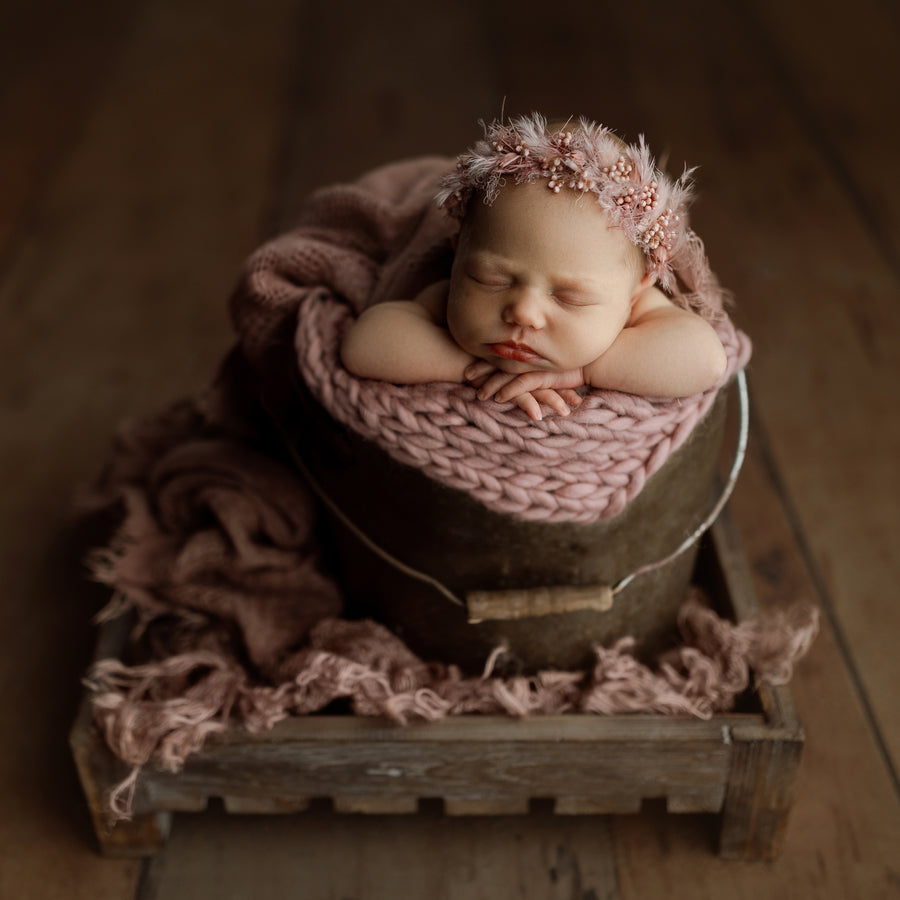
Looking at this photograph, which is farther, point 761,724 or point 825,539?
point 825,539

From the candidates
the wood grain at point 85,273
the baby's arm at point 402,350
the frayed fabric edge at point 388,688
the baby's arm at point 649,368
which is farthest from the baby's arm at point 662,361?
the wood grain at point 85,273

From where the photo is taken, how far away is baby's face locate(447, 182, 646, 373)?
827 mm

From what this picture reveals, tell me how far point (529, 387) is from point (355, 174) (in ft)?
4.52

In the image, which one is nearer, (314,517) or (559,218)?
(559,218)

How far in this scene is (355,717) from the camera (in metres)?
1.00

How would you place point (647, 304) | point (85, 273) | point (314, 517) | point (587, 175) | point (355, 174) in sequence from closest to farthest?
point (587, 175)
point (647, 304)
point (314, 517)
point (85, 273)
point (355, 174)

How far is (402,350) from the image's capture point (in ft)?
2.95

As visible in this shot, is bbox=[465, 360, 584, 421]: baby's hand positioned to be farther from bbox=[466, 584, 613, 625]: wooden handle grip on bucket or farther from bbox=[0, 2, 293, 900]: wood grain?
bbox=[0, 2, 293, 900]: wood grain

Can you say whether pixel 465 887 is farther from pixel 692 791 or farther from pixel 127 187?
pixel 127 187

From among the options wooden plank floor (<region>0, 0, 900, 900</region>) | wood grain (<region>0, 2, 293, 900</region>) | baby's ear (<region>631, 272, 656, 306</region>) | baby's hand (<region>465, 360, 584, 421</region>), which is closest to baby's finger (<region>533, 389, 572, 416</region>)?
baby's hand (<region>465, 360, 584, 421</region>)

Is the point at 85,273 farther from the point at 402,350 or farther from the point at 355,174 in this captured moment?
the point at 402,350

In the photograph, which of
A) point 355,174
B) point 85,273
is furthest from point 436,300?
point 355,174

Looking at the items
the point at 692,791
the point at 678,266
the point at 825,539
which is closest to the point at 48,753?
the point at 692,791

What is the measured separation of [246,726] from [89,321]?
1.01 m
